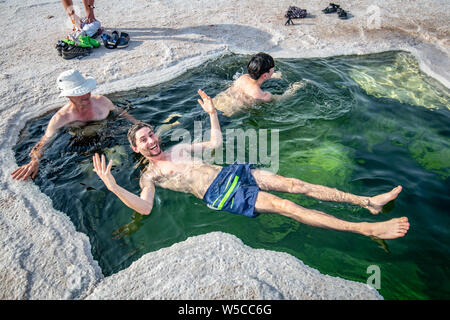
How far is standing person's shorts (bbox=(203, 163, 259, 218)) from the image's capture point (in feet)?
10.1

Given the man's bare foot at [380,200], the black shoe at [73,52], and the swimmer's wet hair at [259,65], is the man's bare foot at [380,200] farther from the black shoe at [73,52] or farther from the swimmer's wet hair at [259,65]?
the black shoe at [73,52]

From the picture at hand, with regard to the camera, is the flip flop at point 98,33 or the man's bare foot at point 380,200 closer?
the man's bare foot at point 380,200

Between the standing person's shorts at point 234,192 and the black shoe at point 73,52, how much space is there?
14.4 feet

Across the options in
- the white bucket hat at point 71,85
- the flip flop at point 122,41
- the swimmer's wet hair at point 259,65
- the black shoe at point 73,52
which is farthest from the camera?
the flip flop at point 122,41

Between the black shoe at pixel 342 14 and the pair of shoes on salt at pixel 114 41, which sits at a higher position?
the pair of shoes on salt at pixel 114 41

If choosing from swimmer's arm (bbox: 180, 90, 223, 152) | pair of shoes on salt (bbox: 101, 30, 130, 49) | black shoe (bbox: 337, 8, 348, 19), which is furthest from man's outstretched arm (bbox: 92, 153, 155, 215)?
black shoe (bbox: 337, 8, 348, 19)

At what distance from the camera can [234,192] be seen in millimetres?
3170

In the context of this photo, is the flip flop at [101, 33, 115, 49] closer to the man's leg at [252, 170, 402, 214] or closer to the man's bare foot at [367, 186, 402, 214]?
the man's leg at [252, 170, 402, 214]

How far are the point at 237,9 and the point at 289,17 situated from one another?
5.33 ft

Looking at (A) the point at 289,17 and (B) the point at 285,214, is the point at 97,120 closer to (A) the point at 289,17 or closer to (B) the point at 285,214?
(B) the point at 285,214

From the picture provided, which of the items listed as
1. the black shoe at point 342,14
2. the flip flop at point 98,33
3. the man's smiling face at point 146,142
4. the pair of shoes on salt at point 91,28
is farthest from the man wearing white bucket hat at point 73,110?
the black shoe at point 342,14

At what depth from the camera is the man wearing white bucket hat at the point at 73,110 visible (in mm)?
3693

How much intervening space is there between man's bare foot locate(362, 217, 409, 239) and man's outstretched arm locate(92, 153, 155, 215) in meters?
2.07

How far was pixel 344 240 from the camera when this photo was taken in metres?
2.89
